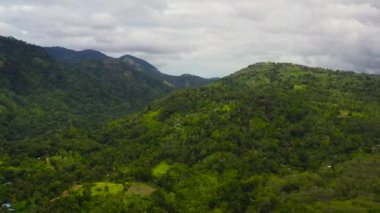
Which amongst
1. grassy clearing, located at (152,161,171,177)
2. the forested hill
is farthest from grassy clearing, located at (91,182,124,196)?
grassy clearing, located at (152,161,171,177)

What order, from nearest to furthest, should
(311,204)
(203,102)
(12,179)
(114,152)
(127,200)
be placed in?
1. (311,204)
2. (127,200)
3. (12,179)
4. (114,152)
5. (203,102)

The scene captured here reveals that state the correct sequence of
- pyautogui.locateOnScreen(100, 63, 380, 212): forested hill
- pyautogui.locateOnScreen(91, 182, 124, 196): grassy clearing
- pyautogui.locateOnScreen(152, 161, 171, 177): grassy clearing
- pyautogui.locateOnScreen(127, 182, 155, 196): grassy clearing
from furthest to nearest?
pyautogui.locateOnScreen(152, 161, 171, 177): grassy clearing < pyautogui.locateOnScreen(127, 182, 155, 196): grassy clearing < pyautogui.locateOnScreen(91, 182, 124, 196): grassy clearing < pyautogui.locateOnScreen(100, 63, 380, 212): forested hill

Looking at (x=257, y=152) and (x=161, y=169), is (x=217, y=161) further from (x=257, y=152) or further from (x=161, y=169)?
(x=161, y=169)

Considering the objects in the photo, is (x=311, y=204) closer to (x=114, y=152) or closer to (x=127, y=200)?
(x=127, y=200)

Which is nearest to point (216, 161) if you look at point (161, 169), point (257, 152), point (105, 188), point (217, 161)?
point (217, 161)

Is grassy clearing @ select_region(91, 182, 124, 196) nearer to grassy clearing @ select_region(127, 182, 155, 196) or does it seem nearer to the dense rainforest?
the dense rainforest

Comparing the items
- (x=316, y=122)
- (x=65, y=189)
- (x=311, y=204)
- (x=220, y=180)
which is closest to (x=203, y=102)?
(x=316, y=122)

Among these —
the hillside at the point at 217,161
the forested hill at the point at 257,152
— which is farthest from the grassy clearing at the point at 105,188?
the forested hill at the point at 257,152

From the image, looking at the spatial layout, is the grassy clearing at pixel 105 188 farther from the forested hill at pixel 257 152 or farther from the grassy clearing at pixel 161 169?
the grassy clearing at pixel 161 169
